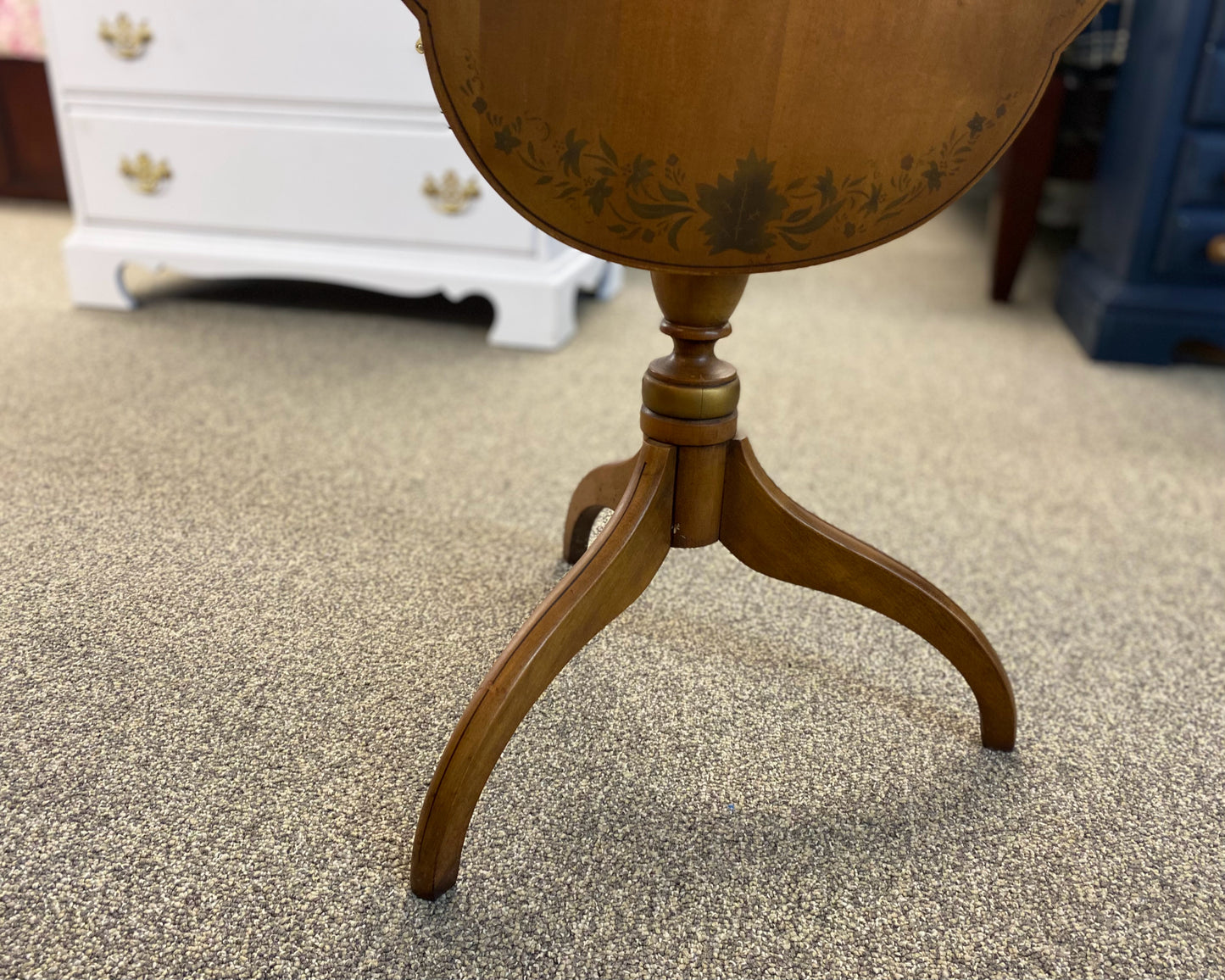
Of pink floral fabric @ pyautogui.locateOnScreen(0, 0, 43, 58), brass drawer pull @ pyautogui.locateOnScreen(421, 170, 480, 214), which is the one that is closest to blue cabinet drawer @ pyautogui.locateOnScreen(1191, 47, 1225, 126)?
brass drawer pull @ pyautogui.locateOnScreen(421, 170, 480, 214)

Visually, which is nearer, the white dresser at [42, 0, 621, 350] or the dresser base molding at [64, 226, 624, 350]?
the white dresser at [42, 0, 621, 350]

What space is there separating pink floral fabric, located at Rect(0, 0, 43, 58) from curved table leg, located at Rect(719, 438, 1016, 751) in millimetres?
2718

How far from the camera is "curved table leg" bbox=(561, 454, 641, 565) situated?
1010 millimetres

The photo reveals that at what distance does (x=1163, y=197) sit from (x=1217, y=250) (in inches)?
6.3

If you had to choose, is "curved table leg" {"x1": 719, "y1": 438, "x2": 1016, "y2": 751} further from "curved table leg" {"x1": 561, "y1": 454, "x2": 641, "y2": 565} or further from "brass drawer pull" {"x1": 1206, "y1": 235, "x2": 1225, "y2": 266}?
"brass drawer pull" {"x1": 1206, "y1": 235, "x2": 1225, "y2": 266}

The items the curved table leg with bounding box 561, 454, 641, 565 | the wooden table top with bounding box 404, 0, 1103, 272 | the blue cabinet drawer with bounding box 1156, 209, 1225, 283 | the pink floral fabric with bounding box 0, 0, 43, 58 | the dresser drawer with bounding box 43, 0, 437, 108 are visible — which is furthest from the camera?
the pink floral fabric with bounding box 0, 0, 43, 58

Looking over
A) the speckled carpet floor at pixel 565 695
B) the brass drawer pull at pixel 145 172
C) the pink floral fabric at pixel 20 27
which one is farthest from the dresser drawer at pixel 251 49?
the pink floral fabric at pixel 20 27

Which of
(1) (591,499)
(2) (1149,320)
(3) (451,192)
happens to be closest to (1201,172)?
(2) (1149,320)

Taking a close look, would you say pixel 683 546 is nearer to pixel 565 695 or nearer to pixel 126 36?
pixel 565 695

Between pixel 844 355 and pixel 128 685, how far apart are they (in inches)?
60.5

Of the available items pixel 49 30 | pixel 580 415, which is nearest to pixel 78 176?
pixel 49 30

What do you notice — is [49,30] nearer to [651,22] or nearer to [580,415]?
Answer: [580,415]

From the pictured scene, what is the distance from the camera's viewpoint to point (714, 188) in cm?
68

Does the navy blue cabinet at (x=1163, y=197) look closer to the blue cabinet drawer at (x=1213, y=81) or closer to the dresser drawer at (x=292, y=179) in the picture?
the blue cabinet drawer at (x=1213, y=81)
